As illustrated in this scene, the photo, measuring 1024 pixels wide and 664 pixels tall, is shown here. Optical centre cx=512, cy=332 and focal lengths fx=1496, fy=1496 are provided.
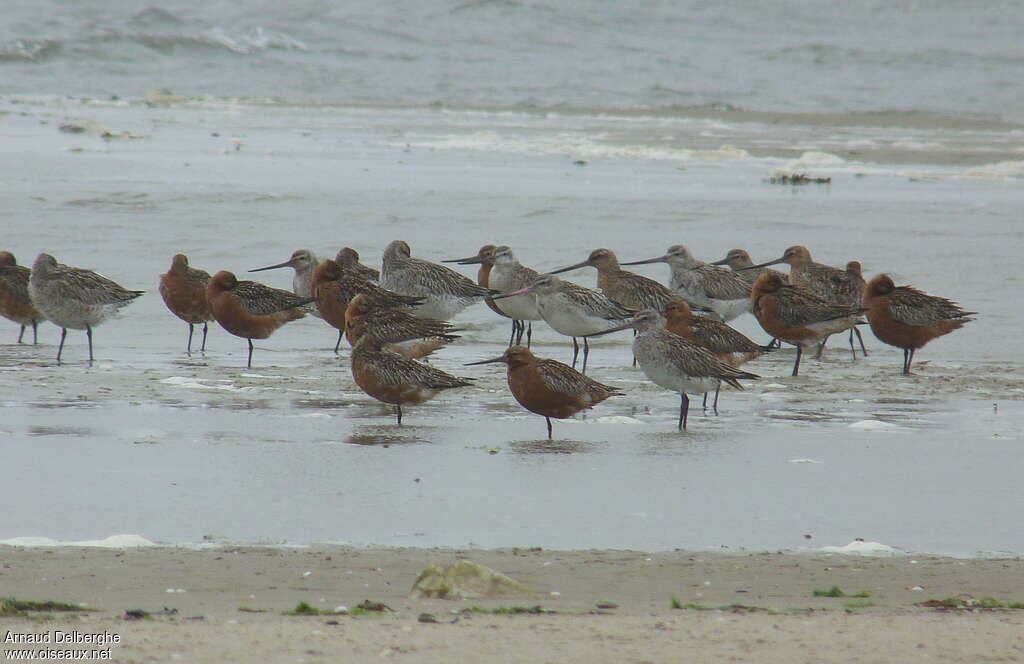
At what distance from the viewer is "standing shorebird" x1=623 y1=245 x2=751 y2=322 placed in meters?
12.4

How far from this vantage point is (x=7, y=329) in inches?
460

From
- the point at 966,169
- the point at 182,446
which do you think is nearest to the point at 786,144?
the point at 966,169

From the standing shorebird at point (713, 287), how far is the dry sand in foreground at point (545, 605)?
679 cm

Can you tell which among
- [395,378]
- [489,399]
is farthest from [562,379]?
[489,399]

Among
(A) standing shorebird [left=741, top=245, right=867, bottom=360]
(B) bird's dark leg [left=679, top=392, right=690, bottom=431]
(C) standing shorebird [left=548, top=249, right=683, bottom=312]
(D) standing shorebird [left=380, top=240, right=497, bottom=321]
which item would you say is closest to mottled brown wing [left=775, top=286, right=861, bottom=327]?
(A) standing shorebird [left=741, top=245, right=867, bottom=360]

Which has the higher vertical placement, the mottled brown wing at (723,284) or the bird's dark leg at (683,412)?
the mottled brown wing at (723,284)

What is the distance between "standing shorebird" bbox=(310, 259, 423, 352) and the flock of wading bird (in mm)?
11

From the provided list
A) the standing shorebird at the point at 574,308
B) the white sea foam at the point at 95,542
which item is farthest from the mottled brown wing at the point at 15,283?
the white sea foam at the point at 95,542

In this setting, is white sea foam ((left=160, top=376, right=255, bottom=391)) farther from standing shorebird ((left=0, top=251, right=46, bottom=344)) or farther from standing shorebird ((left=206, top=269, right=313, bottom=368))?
standing shorebird ((left=0, top=251, right=46, bottom=344))

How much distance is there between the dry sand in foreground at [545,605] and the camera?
14.3 feet

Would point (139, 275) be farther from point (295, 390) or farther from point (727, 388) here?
point (727, 388)

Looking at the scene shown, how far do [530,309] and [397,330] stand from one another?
174 cm

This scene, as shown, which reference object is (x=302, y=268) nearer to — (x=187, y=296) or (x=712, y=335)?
(x=187, y=296)

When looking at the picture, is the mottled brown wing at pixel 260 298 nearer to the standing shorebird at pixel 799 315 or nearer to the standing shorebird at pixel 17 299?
the standing shorebird at pixel 17 299
